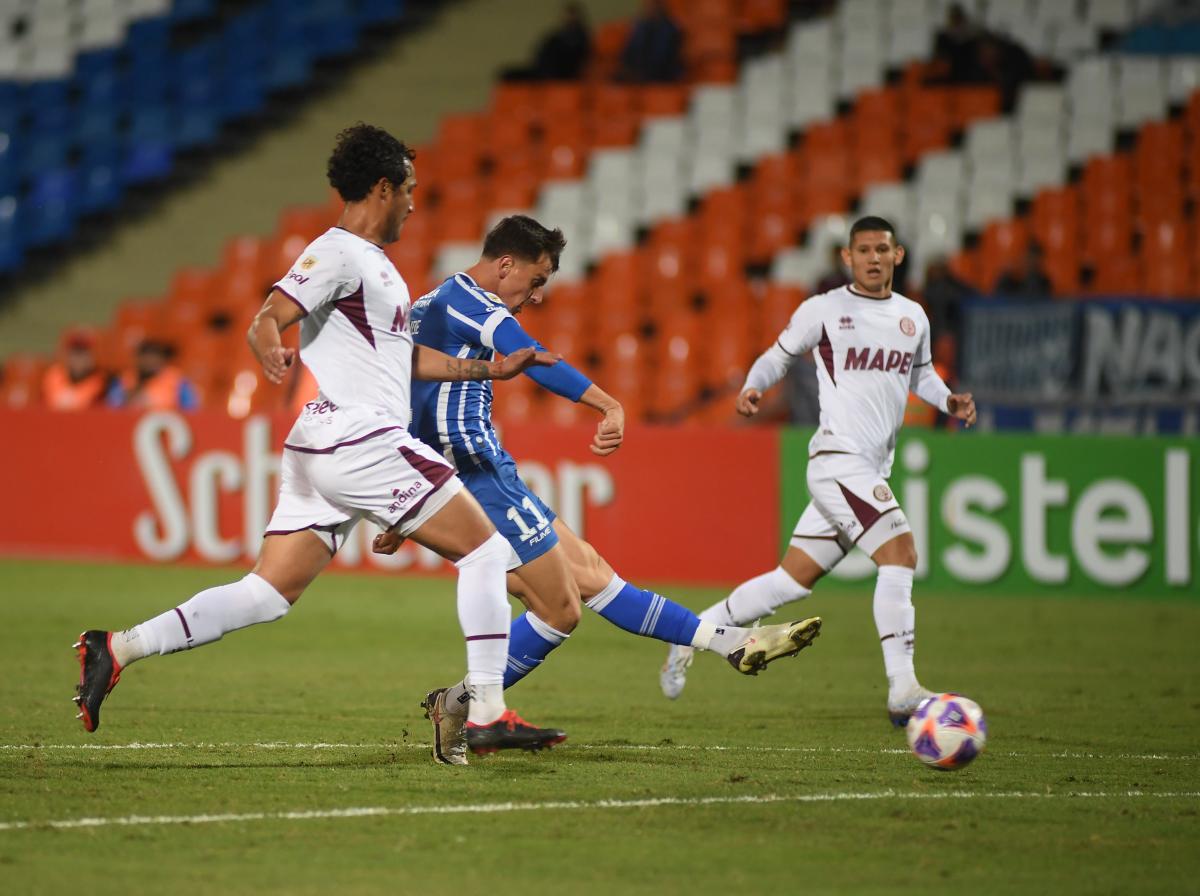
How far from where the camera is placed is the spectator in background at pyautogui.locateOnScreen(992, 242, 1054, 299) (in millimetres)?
15784

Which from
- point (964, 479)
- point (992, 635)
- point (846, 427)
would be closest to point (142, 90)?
point (964, 479)

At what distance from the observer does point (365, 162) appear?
660 centimetres

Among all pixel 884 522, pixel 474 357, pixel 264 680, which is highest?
pixel 474 357

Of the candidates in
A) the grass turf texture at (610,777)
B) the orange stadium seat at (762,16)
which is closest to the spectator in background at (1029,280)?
the grass turf texture at (610,777)

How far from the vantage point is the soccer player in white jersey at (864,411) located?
8203 millimetres

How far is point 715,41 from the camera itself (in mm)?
21172

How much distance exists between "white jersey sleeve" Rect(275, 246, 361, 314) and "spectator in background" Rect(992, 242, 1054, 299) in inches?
402

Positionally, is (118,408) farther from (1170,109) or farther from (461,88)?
(1170,109)

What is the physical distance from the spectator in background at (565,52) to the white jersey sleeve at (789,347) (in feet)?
43.3

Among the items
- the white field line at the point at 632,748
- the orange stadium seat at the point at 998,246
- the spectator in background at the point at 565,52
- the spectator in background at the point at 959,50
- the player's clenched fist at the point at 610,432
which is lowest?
the white field line at the point at 632,748

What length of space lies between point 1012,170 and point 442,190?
6.32 metres

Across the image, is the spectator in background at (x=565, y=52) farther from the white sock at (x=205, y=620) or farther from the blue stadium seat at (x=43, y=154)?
the white sock at (x=205, y=620)

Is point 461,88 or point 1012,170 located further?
point 461,88

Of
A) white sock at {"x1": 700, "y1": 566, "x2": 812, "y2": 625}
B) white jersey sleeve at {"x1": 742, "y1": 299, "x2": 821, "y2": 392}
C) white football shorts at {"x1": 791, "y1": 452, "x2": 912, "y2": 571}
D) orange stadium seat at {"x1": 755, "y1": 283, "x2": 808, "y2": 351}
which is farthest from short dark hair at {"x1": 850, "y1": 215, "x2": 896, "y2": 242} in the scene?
orange stadium seat at {"x1": 755, "y1": 283, "x2": 808, "y2": 351}
